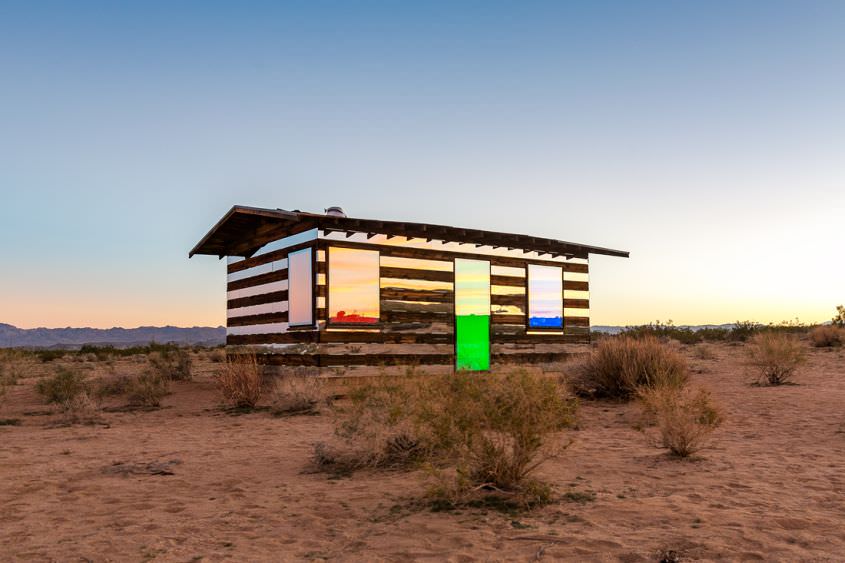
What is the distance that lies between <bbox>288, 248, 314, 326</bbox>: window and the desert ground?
3343 millimetres

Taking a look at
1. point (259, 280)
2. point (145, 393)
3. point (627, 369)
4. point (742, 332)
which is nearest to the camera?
point (627, 369)

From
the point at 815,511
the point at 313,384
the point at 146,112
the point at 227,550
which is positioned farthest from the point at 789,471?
the point at 146,112

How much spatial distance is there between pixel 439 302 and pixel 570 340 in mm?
4467

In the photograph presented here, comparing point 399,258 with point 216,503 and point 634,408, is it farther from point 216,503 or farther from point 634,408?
point 216,503

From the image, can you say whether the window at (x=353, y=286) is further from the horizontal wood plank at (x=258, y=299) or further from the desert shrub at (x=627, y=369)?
the desert shrub at (x=627, y=369)

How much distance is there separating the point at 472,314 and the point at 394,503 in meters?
9.28

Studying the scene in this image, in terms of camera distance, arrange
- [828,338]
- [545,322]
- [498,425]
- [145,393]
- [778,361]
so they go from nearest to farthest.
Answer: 1. [498,425]
2. [145,393]
3. [778,361]
4. [545,322]
5. [828,338]

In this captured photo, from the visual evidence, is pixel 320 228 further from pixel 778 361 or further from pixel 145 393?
pixel 778 361

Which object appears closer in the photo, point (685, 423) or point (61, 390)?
point (685, 423)

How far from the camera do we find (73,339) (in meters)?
122

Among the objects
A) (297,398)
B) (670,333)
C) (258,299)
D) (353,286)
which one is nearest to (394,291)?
(353,286)

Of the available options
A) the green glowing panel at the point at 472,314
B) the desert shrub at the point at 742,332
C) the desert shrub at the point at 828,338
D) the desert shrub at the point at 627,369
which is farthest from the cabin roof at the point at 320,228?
the desert shrub at the point at 742,332

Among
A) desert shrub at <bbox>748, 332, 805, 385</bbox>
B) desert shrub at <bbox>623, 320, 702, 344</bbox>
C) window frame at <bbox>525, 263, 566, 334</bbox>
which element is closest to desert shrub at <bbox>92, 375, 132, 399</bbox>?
window frame at <bbox>525, 263, 566, 334</bbox>

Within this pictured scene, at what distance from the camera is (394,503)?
17.5ft
